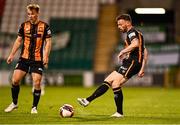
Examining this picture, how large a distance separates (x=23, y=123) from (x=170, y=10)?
21814 millimetres

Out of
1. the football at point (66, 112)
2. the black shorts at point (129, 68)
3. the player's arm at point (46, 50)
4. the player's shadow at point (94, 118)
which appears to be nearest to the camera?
the player's shadow at point (94, 118)

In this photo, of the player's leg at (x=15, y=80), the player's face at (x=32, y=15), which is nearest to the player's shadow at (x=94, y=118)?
the player's leg at (x=15, y=80)

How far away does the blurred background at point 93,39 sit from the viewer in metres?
26.2

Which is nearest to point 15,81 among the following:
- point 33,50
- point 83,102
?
point 33,50

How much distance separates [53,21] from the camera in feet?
98.8

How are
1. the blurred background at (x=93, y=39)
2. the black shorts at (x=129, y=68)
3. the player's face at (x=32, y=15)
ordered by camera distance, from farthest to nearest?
the blurred background at (x=93, y=39)
the player's face at (x=32, y=15)
the black shorts at (x=129, y=68)

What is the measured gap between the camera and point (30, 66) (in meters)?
10.6

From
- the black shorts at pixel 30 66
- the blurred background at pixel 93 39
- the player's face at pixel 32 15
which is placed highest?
the player's face at pixel 32 15

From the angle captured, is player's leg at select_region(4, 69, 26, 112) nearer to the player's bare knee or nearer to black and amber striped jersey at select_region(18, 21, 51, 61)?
the player's bare knee

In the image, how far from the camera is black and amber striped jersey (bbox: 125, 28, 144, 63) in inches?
392

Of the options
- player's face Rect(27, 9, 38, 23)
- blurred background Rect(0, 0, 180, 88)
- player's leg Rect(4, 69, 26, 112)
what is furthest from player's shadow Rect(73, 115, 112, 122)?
blurred background Rect(0, 0, 180, 88)

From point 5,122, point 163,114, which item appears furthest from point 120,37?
point 5,122

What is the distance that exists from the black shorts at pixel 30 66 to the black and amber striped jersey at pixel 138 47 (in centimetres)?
180

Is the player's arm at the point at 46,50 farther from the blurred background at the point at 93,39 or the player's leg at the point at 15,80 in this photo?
the blurred background at the point at 93,39
